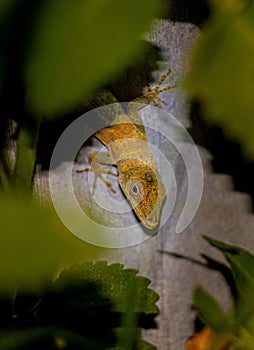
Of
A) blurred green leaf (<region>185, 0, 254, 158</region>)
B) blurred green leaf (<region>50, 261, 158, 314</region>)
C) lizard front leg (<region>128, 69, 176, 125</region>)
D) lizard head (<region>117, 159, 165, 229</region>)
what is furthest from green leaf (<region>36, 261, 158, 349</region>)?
blurred green leaf (<region>185, 0, 254, 158</region>)

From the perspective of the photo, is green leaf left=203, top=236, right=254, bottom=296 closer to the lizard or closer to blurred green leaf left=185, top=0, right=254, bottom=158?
the lizard

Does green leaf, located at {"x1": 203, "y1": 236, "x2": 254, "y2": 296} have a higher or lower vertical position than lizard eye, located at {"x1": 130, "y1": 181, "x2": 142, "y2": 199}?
lower

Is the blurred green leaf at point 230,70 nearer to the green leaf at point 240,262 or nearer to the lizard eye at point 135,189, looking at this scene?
the green leaf at point 240,262

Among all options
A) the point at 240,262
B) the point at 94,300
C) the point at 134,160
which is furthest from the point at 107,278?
the point at 134,160

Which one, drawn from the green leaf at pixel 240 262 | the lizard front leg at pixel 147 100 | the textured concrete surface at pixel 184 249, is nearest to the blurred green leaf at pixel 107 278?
the green leaf at pixel 240 262

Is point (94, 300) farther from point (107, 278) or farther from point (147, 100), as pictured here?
point (147, 100)

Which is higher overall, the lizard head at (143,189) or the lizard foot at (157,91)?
the lizard foot at (157,91)
